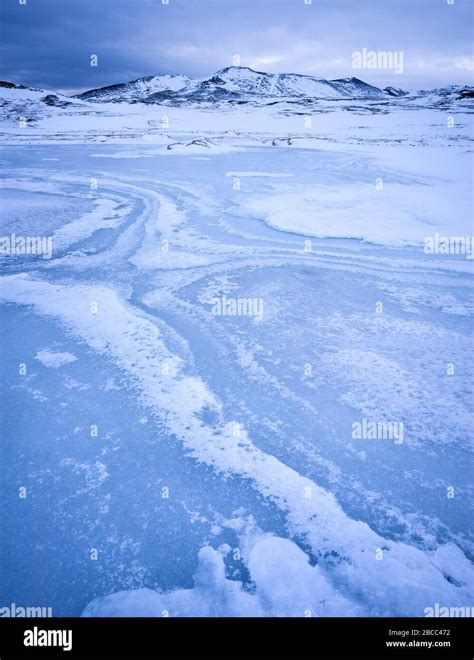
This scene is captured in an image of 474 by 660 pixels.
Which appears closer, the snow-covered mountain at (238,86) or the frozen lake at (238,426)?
the frozen lake at (238,426)

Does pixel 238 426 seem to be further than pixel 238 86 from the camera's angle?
No

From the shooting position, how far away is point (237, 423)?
2580 mm

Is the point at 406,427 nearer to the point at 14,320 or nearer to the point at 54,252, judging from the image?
the point at 14,320

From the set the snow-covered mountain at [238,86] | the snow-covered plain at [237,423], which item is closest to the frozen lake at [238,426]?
the snow-covered plain at [237,423]

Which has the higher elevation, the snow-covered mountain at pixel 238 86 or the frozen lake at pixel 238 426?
the snow-covered mountain at pixel 238 86

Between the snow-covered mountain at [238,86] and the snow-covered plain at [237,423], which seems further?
the snow-covered mountain at [238,86]

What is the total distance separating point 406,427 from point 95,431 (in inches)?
75.5

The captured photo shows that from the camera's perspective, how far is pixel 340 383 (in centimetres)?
293

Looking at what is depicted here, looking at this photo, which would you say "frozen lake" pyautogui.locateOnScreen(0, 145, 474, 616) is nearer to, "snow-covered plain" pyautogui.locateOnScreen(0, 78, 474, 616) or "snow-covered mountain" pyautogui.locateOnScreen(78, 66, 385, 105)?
"snow-covered plain" pyautogui.locateOnScreen(0, 78, 474, 616)

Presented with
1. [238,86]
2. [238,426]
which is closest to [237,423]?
[238,426]

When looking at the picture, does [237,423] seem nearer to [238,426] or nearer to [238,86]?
[238,426]

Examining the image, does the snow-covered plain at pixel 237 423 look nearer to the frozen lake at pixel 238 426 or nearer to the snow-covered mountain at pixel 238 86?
the frozen lake at pixel 238 426

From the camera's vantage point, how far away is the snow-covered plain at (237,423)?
1.81m
